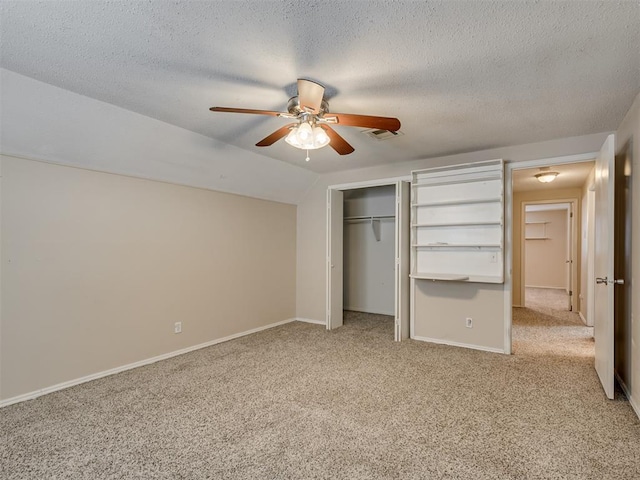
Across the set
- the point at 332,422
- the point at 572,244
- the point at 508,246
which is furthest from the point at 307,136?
the point at 572,244

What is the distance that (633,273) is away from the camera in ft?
8.41

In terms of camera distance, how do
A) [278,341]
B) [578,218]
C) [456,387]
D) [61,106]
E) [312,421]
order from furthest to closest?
1. [578,218]
2. [278,341]
3. [456,387]
4. [61,106]
5. [312,421]

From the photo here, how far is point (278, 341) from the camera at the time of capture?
4.27m

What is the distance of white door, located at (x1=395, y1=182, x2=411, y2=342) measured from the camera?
424cm

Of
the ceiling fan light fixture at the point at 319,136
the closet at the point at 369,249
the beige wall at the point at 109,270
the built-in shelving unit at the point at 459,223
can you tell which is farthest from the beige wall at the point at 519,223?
the ceiling fan light fixture at the point at 319,136

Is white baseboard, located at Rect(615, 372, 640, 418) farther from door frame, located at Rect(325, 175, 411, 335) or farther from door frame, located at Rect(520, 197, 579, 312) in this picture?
door frame, located at Rect(520, 197, 579, 312)

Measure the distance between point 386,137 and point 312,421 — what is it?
2711 millimetres

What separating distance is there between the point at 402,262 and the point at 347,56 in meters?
2.81

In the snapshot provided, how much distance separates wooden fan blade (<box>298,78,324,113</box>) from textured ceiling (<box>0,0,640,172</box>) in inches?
6.7

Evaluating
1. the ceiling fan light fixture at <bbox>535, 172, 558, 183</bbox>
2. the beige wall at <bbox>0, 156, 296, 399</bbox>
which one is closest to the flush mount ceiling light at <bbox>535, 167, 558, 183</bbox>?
the ceiling fan light fixture at <bbox>535, 172, 558, 183</bbox>

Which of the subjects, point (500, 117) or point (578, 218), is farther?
point (578, 218)

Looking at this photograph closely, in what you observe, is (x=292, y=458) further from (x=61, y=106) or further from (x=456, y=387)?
(x=61, y=106)

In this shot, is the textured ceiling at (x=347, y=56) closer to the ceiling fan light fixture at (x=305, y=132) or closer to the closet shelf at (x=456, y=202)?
the ceiling fan light fixture at (x=305, y=132)

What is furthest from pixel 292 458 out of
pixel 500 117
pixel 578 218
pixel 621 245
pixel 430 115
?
pixel 578 218
